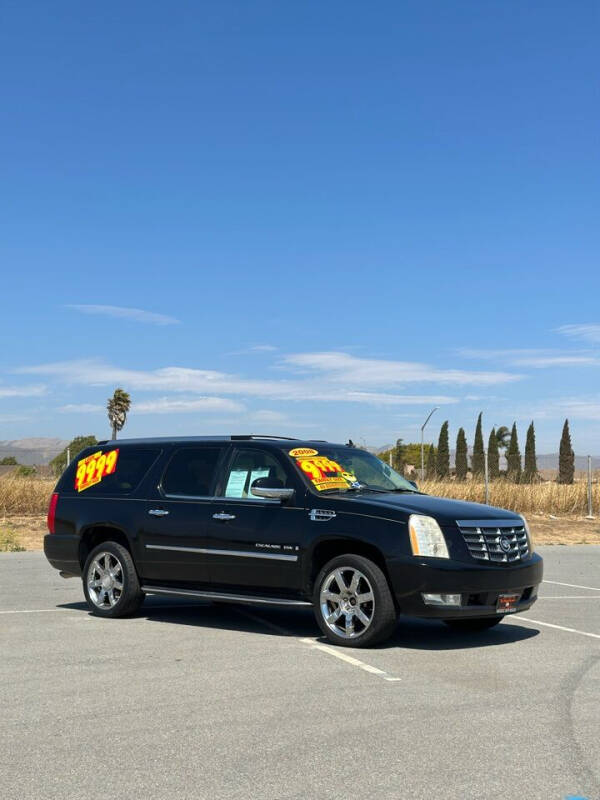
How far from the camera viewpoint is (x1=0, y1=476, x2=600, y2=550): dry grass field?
25234mm

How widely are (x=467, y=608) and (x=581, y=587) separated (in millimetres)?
6067

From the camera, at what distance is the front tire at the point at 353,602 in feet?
29.3

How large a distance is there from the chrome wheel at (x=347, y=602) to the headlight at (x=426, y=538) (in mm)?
545

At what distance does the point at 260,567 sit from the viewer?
32.2 ft

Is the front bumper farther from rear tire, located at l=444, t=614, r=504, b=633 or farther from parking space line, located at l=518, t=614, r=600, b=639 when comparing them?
parking space line, located at l=518, t=614, r=600, b=639

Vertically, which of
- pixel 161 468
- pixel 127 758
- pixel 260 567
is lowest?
pixel 127 758

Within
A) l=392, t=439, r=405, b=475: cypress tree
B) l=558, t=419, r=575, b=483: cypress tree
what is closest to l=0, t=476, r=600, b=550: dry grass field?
l=392, t=439, r=405, b=475: cypress tree

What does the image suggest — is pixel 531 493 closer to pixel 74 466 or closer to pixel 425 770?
pixel 74 466

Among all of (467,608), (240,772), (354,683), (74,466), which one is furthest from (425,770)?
(74,466)

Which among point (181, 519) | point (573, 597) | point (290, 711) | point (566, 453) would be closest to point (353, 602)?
point (181, 519)

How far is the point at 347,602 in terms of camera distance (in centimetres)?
919

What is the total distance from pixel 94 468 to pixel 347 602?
3.78 metres

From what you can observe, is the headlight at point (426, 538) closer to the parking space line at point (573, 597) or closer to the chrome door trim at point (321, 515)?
the chrome door trim at point (321, 515)

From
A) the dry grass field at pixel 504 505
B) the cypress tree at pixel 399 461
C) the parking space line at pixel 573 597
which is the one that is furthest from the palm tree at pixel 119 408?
the parking space line at pixel 573 597
